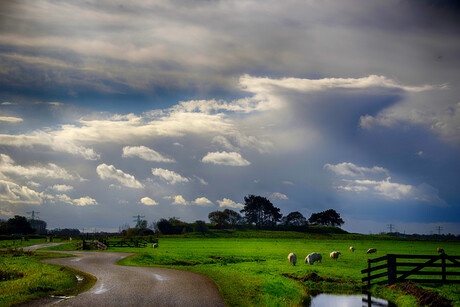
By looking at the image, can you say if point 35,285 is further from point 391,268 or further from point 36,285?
point 391,268

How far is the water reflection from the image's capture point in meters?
25.3

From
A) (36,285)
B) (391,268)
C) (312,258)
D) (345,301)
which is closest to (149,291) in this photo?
(36,285)

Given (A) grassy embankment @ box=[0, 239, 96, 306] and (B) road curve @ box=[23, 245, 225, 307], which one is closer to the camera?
(B) road curve @ box=[23, 245, 225, 307]

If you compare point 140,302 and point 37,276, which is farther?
point 37,276

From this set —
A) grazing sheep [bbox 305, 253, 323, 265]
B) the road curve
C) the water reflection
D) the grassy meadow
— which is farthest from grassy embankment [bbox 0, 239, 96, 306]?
grazing sheep [bbox 305, 253, 323, 265]

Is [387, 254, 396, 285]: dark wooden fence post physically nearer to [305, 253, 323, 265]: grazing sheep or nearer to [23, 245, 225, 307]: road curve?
[23, 245, 225, 307]: road curve

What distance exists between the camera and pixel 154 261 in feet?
154

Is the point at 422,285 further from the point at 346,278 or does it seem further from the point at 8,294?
the point at 8,294

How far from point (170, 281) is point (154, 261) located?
19.8 m

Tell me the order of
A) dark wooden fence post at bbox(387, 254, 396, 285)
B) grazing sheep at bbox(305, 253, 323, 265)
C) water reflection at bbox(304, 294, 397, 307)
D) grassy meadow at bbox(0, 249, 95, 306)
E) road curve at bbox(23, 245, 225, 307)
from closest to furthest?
road curve at bbox(23, 245, 225, 307) < grassy meadow at bbox(0, 249, 95, 306) < water reflection at bbox(304, 294, 397, 307) < dark wooden fence post at bbox(387, 254, 396, 285) < grazing sheep at bbox(305, 253, 323, 265)

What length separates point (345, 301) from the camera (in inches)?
1038

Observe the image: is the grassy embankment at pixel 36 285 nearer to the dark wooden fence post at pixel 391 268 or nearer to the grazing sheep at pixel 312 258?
the dark wooden fence post at pixel 391 268

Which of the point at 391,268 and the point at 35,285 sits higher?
the point at 391,268

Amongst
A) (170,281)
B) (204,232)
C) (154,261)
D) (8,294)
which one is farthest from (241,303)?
(204,232)
